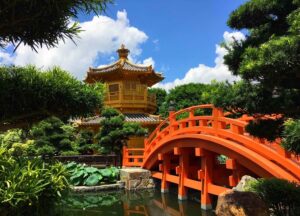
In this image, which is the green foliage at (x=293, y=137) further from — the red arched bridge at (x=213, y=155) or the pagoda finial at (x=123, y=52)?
the pagoda finial at (x=123, y=52)

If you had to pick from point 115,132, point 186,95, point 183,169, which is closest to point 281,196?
point 183,169

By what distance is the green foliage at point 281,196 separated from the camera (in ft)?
19.5

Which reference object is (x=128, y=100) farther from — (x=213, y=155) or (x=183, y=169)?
(x=213, y=155)

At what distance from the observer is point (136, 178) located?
1653 cm

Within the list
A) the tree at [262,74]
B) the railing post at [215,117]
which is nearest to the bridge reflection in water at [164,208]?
the railing post at [215,117]

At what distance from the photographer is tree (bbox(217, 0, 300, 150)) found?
4.00 metres

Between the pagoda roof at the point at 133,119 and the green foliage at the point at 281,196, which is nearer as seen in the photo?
the green foliage at the point at 281,196

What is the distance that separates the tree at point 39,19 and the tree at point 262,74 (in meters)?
1.88

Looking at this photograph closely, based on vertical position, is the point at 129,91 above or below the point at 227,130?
above

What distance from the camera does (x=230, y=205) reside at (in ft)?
18.9

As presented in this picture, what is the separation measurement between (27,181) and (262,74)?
103 inches

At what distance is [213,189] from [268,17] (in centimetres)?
759

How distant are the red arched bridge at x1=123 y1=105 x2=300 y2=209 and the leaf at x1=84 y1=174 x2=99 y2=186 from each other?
250 cm

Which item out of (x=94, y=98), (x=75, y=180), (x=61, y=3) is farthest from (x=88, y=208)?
(x=61, y=3)
